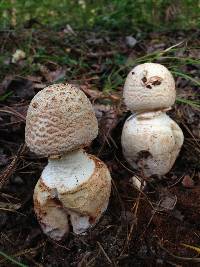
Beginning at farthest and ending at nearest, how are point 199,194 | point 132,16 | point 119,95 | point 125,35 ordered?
point 132,16 → point 125,35 → point 119,95 → point 199,194

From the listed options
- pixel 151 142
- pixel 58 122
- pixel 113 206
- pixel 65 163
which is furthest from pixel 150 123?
pixel 58 122

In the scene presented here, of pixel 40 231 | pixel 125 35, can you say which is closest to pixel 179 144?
pixel 40 231

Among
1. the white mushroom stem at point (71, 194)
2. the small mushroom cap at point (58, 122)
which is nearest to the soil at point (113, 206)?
the white mushroom stem at point (71, 194)

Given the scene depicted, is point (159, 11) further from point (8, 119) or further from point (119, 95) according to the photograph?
point (8, 119)

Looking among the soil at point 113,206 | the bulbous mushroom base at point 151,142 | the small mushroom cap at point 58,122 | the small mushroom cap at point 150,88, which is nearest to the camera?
the small mushroom cap at point 58,122

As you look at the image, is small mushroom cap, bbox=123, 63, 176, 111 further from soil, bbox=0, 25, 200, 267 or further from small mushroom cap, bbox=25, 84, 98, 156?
small mushroom cap, bbox=25, 84, 98, 156

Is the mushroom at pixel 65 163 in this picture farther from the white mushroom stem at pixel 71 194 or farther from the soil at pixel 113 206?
the soil at pixel 113 206
